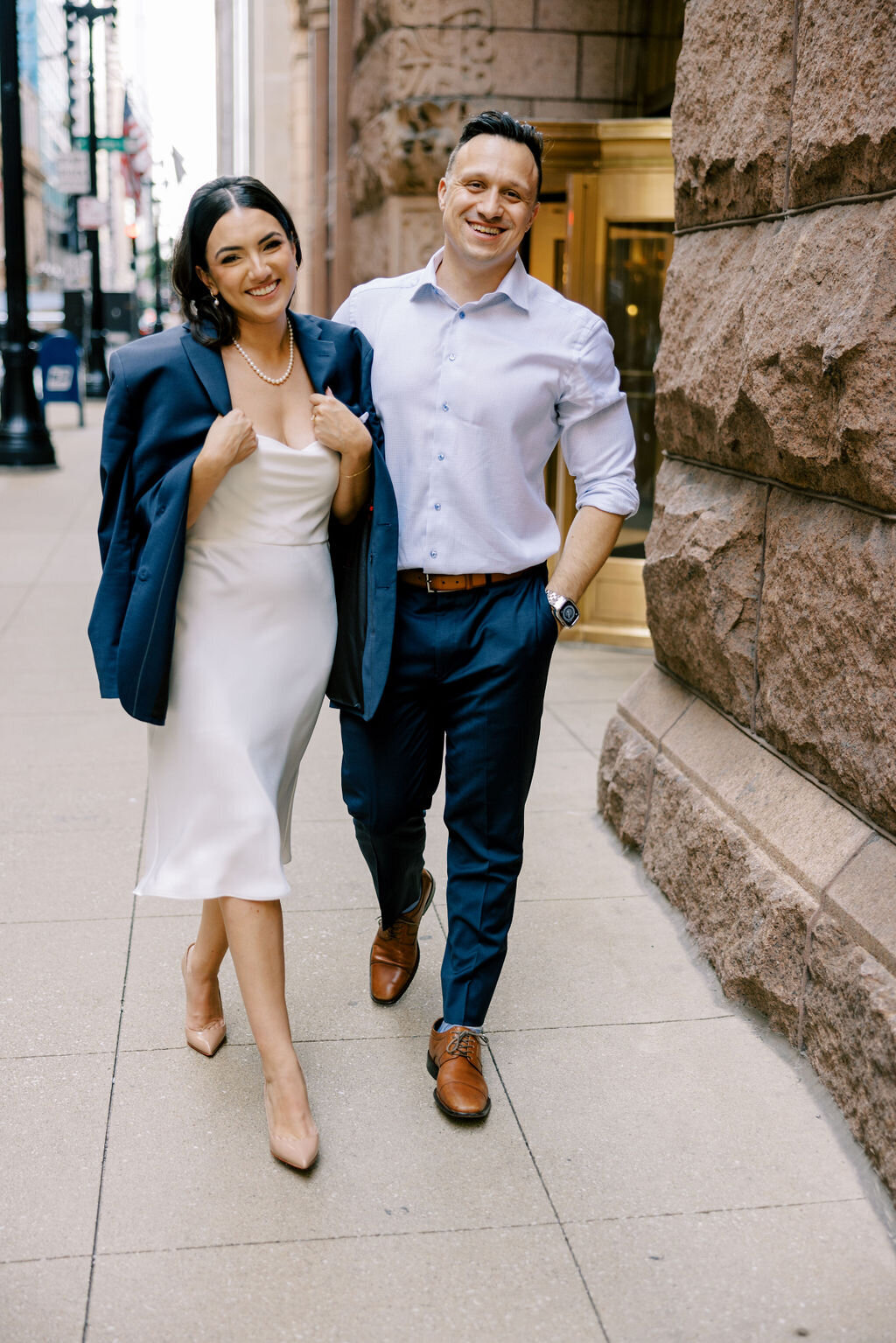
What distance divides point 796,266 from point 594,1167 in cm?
219

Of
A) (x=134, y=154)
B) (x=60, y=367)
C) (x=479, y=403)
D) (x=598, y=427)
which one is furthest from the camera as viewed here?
(x=134, y=154)

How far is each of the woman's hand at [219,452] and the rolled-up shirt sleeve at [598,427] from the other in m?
0.81

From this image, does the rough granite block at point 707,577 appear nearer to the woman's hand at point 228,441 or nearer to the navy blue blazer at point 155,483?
the navy blue blazer at point 155,483

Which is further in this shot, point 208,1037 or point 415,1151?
point 208,1037

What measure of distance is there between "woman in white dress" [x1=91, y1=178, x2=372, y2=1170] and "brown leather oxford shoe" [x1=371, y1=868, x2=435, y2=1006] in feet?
2.21

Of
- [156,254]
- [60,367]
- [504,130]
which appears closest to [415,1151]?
[504,130]

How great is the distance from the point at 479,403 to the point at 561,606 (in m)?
0.50

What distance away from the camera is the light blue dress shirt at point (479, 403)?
312 cm

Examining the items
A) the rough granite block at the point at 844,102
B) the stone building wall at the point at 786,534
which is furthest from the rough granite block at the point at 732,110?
the rough granite block at the point at 844,102

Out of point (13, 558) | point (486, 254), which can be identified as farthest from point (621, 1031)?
A: point (13, 558)

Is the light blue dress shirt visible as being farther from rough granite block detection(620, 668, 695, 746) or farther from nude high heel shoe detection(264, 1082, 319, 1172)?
rough granite block detection(620, 668, 695, 746)

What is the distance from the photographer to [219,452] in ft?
9.05

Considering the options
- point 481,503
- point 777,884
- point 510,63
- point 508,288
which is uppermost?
point 510,63

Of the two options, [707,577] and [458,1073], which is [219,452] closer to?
[458,1073]
